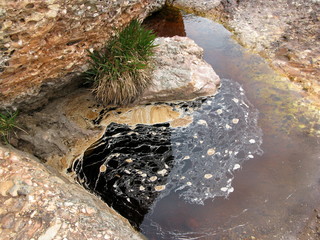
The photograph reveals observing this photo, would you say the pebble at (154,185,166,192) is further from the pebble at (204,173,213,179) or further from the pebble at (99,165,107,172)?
the pebble at (99,165,107,172)

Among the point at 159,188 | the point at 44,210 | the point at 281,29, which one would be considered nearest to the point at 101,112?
the point at 159,188

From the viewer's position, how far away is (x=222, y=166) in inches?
193

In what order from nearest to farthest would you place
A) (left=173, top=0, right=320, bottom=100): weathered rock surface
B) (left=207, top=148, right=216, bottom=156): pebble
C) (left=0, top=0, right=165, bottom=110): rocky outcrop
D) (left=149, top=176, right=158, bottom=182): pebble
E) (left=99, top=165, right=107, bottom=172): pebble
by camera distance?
(left=0, top=0, right=165, bottom=110): rocky outcrop, (left=149, top=176, right=158, bottom=182): pebble, (left=99, top=165, right=107, bottom=172): pebble, (left=207, top=148, right=216, bottom=156): pebble, (left=173, top=0, right=320, bottom=100): weathered rock surface

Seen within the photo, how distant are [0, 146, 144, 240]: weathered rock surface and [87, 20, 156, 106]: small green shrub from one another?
220 centimetres

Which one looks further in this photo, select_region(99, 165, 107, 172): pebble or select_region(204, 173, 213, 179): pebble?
select_region(99, 165, 107, 172): pebble

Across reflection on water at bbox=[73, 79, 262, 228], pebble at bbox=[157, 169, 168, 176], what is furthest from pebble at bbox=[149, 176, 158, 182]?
pebble at bbox=[157, 169, 168, 176]

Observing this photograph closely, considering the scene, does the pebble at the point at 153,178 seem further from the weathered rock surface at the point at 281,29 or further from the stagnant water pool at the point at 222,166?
the weathered rock surface at the point at 281,29

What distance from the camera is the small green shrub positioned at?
5.54m

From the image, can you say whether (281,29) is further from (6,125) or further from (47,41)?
(6,125)

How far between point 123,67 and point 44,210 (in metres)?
2.90

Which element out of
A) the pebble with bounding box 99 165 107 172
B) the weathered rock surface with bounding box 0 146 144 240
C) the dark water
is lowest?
the dark water

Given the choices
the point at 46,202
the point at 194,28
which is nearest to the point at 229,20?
the point at 194,28

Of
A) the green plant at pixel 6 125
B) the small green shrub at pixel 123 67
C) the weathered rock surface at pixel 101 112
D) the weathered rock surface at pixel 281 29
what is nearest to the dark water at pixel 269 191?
the weathered rock surface at pixel 281 29

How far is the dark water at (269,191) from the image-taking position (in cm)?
412
